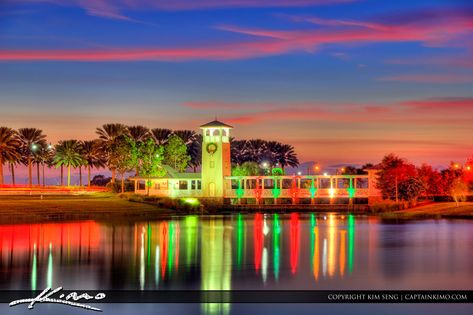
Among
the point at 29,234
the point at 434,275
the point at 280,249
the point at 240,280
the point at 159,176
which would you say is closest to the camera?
the point at 240,280

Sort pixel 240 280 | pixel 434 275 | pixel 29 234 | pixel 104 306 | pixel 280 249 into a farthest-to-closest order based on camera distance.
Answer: pixel 29 234
pixel 280 249
pixel 434 275
pixel 240 280
pixel 104 306

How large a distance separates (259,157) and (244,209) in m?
85.8

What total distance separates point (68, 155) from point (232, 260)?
10884 cm

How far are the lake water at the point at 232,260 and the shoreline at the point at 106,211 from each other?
28.4 feet

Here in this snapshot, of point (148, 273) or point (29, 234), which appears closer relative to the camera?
point (148, 273)

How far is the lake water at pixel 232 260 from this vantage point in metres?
30.4

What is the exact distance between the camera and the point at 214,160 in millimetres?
108000

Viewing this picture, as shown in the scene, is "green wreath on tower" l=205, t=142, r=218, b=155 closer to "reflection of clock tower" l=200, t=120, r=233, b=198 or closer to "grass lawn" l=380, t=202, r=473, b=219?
"reflection of clock tower" l=200, t=120, r=233, b=198

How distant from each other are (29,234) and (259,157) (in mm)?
139505

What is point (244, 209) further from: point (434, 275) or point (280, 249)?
point (434, 275)

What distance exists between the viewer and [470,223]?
68.1 meters

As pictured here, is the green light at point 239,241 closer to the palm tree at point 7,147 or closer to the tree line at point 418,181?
the tree line at point 418,181

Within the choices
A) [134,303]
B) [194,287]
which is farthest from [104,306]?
[194,287]

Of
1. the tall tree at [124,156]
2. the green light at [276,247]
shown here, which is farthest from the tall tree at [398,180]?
the tall tree at [124,156]
